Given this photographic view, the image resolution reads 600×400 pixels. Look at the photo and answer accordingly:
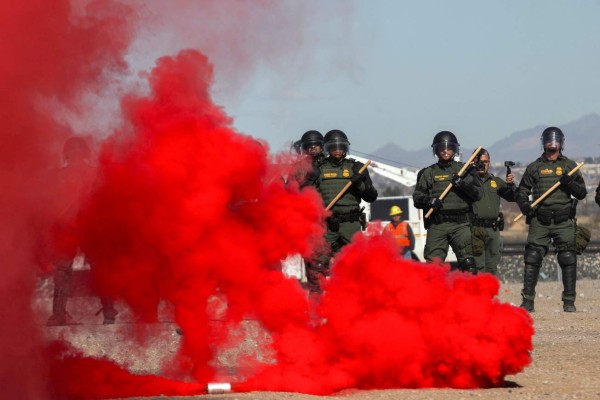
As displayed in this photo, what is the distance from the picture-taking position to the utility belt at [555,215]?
52.7 feet

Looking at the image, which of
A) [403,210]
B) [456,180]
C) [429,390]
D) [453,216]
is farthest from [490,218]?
[403,210]

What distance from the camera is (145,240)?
8.05 metres

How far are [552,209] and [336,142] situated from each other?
13.8 ft

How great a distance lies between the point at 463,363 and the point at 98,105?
3.20 m

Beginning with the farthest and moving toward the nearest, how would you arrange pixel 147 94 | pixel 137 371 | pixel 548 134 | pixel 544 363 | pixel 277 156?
pixel 548 134 < pixel 544 363 < pixel 137 371 < pixel 277 156 < pixel 147 94

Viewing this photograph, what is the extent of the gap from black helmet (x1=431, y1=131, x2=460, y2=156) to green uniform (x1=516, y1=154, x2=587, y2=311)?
233 centimetres

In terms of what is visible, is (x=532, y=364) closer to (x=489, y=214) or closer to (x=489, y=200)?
(x=489, y=214)

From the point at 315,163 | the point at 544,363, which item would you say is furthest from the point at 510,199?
the point at 544,363

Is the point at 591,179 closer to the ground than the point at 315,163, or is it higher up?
higher up

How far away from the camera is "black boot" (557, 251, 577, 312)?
16297mm

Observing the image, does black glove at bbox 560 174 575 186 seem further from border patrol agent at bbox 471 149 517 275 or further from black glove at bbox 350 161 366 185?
black glove at bbox 350 161 366 185

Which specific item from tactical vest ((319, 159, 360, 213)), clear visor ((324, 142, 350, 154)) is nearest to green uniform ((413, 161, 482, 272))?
tactical vest ((319, 159, 360, 213))

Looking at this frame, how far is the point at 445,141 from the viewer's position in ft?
45.8

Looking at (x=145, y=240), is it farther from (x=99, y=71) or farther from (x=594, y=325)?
(x=594, y=325)
